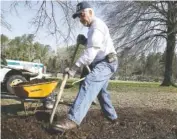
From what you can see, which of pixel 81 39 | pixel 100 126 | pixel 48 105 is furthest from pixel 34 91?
pixel 81 39

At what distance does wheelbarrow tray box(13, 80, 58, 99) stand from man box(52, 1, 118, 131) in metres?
2.72

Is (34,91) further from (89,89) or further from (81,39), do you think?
(89,89)

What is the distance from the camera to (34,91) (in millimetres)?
7699

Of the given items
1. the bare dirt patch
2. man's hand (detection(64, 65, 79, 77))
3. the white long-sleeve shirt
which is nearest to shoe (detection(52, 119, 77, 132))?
the bare dirt patch

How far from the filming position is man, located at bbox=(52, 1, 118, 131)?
4.79 meters

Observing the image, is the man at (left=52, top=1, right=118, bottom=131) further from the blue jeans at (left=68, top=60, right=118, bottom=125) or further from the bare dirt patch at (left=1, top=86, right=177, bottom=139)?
the bare dirt patch at (left=1, top=86, right=177, bottom=139)

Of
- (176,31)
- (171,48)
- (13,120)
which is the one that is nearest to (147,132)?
(13,120)

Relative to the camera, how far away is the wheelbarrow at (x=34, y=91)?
7.55 m

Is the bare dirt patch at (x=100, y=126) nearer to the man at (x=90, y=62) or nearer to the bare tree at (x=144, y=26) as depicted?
the man at (x=90, y=62)

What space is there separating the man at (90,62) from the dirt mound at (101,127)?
0.45m

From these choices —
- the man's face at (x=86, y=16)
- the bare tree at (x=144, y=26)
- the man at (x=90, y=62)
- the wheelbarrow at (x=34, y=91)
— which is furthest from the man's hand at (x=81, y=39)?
the bare tree at (x=144, y=26)

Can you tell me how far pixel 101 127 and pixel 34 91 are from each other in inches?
82.6

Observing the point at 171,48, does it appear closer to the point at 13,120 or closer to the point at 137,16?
the point at 137,16

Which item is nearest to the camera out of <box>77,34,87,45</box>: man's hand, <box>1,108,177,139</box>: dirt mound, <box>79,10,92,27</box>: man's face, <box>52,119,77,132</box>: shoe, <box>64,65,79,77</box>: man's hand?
<box>52,119,77,132</box>: shoe
